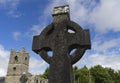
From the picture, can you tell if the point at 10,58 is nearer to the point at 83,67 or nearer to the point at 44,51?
the point at 83,67

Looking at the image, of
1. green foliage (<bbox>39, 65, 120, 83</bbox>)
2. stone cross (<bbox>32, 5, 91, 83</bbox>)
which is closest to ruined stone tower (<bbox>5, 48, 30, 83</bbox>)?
green foliage (<bbox>39, 65, 120, 83</bbox>)

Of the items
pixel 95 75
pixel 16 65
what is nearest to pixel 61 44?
pixel 95 75

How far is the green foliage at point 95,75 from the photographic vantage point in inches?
2244

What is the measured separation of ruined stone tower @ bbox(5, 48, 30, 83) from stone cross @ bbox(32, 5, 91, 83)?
59.8m

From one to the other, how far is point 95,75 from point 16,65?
2439 cm

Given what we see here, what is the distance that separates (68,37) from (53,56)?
28.6 inches

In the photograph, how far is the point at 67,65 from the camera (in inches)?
227

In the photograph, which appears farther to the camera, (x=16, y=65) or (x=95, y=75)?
(x=16, y=65)

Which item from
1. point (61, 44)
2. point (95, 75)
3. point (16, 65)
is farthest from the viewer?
point (16, 65)

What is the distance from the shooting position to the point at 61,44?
20.3 ft

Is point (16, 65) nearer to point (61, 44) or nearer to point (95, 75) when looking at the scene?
point (95, 75)

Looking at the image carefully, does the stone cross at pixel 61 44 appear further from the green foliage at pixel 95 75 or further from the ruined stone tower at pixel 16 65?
the ruined stone tower at pixel 16 65

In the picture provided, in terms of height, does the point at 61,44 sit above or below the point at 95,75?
below

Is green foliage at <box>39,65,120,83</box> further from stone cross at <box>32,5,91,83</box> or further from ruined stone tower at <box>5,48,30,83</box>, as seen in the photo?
stone cross at <box>32,5,91,83</box>
